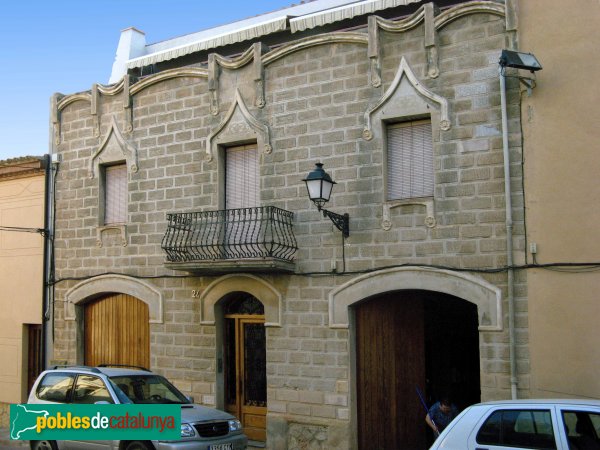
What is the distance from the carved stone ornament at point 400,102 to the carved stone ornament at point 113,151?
17.5 feet

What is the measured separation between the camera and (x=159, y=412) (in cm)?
1022

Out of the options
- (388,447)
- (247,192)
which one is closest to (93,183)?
(247,192)

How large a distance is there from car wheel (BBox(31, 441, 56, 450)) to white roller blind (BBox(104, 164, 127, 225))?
5.29 m

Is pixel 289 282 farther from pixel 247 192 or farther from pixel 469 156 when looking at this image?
pixel 469 156

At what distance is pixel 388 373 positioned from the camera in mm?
12117

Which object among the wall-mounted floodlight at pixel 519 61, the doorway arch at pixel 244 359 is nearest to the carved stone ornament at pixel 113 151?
the doorway arch at pixel 244 359

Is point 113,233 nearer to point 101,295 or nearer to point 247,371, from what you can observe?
point 101,295

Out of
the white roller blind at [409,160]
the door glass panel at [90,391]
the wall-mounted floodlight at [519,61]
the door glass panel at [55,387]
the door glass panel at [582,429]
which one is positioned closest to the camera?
the door glass panel at [582,429]

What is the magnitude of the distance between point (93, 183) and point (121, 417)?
22.3 feet

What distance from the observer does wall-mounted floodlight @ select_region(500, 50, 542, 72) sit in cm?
1022

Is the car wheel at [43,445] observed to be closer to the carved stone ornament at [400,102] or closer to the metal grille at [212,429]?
the metal grille at [212,429]

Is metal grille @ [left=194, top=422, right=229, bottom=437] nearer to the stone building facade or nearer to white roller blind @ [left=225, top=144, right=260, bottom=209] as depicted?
the stone building facade

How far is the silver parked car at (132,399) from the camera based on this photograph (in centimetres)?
984

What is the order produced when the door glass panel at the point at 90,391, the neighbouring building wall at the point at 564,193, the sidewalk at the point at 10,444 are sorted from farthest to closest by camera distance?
the sidewalk at the point at 10,444 < the door glass panel at the point at 90,391 < the neighbouring building wall at the point at 564,193
